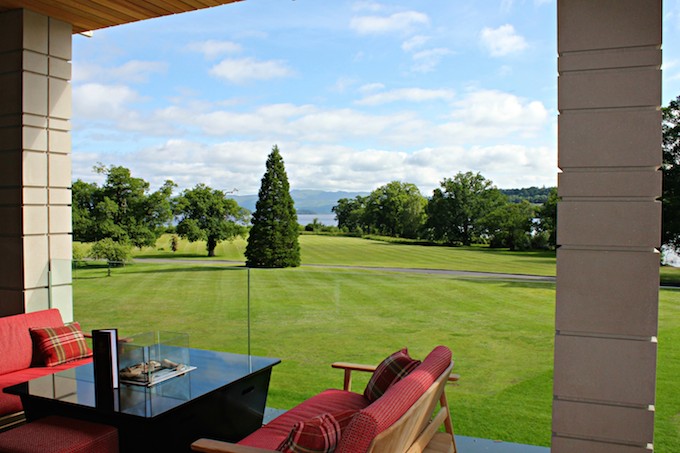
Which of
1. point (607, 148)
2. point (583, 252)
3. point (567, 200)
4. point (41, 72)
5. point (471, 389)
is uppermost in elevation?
point (41, 72)

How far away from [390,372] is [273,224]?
12.2 m

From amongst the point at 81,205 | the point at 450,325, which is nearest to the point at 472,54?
the point at 81,205

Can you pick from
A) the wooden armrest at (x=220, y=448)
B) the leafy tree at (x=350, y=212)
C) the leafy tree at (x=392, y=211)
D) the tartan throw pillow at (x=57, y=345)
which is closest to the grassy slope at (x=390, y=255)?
the leafy tree at (x=350, y=212)

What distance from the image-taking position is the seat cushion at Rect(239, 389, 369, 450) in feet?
8.27

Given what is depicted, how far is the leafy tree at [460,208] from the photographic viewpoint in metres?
19.0

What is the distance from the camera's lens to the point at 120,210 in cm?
1741

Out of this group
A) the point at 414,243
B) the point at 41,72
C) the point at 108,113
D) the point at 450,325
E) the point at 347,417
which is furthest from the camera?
the point at 108,113

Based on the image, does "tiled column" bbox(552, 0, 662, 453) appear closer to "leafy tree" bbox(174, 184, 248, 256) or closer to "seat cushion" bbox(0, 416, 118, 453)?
"seat cushion" bbox(0, 416, 118, 453)

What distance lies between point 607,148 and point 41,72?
3.96 metres

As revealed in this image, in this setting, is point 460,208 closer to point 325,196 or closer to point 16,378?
point 325,196

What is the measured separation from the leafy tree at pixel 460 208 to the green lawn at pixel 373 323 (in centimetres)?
1350

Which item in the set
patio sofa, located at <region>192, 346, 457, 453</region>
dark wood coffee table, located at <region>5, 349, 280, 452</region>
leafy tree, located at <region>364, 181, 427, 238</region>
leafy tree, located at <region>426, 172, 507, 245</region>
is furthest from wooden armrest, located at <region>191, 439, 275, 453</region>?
leafy tree, located at <region>364, 181, 427, 238</region>

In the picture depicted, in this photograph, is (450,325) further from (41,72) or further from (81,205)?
(81,205)

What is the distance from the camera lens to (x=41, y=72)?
430 centimetres
